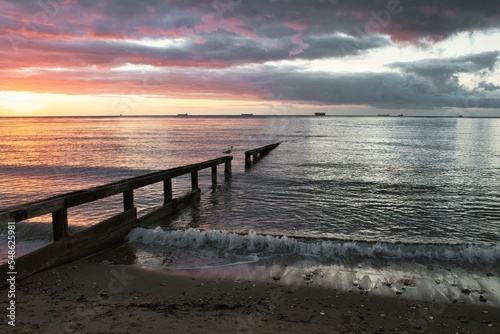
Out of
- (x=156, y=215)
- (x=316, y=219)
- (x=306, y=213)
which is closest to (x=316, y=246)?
(x=316, y=219)

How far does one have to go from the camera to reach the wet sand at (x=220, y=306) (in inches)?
188

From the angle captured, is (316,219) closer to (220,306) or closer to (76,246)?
(220,306)

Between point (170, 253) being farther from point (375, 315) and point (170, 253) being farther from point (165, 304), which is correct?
point (375, 315)

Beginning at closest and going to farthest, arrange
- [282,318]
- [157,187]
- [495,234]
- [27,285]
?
[282,318] < [27,285] < [495,234] < [157,187]

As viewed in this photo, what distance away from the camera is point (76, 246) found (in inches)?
287

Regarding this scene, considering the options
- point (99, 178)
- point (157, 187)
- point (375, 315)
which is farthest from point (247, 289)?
point (99, 178)

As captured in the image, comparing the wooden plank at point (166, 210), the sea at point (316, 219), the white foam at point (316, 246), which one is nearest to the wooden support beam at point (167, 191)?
the wooden plank at point (166, 210)

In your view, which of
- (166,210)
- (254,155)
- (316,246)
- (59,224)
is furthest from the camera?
(254,155)

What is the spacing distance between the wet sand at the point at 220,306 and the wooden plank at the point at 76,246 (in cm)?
22

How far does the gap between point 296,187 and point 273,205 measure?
4.54m

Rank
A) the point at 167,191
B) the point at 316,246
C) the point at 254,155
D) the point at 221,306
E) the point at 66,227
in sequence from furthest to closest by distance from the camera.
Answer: the point at 254,155 < the point at 167,191 < the point at 316,246 < the point at 66,227 < the point at 221,306

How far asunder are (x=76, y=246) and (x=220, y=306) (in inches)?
142

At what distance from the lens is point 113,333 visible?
14.8 ft

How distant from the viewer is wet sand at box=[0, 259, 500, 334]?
4.79 meters
